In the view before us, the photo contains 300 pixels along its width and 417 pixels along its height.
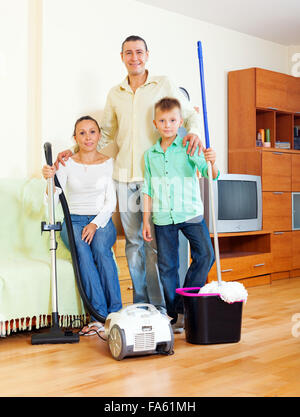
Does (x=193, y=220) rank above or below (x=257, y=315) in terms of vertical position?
above

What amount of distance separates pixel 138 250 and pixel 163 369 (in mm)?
876

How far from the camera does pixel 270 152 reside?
4.99m

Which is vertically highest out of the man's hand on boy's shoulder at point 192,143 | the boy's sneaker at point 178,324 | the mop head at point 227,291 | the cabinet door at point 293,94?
the cabinet door at point 293,94

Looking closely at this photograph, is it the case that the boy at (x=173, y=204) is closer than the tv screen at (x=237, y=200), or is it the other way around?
the boy at (x=173, y=204)

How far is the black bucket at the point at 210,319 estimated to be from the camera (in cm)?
261

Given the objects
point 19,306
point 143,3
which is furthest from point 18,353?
point 143,3

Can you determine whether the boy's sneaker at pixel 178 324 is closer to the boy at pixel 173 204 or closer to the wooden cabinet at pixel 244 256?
the boy at pixel 173 204

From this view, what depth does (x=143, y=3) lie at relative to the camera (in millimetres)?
4434

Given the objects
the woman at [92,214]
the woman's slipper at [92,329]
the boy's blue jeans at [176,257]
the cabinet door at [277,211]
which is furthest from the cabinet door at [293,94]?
the woman's slipper at [92,329]

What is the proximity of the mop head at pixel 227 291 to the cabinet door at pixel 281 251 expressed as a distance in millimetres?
2376

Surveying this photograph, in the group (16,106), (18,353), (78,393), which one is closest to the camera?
(78,393)

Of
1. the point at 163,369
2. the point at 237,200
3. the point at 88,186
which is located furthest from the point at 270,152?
the point at 163,369

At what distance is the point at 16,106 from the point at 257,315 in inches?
82.5
